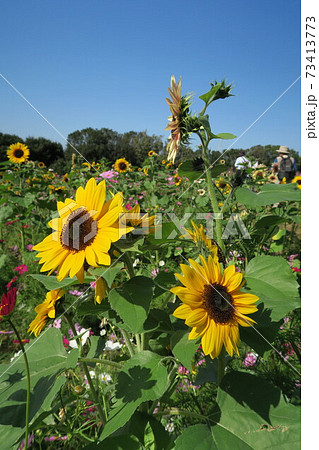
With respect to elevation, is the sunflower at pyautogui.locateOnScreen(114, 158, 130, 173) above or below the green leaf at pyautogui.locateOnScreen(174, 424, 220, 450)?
above

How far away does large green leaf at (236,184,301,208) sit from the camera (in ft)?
2.80

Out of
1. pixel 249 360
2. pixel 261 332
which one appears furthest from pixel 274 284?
pixel 249 360

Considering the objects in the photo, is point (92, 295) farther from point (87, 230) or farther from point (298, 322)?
point (298, 322)

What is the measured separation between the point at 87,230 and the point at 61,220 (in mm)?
89

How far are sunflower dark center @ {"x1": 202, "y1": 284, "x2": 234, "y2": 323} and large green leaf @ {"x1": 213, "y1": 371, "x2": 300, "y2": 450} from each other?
171mm

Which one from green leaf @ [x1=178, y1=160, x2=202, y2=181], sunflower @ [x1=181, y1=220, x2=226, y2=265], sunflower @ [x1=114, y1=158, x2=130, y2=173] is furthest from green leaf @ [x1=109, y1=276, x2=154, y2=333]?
sunflower @ [x1=114, y1=158, x2=130, y2=173]

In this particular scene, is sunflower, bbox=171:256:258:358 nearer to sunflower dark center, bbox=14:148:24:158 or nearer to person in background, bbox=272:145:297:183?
sunflower dark center, bbox=14:148:24:158

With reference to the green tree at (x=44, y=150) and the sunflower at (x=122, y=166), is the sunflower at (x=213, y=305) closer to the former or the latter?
the sunflower at (x=122, y=166)

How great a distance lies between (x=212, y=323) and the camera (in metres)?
0.73

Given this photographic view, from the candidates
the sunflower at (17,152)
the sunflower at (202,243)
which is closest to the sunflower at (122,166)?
the sunflower at (17,152)

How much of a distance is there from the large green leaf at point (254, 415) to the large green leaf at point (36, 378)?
402mm

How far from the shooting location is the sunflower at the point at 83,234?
704 mm
